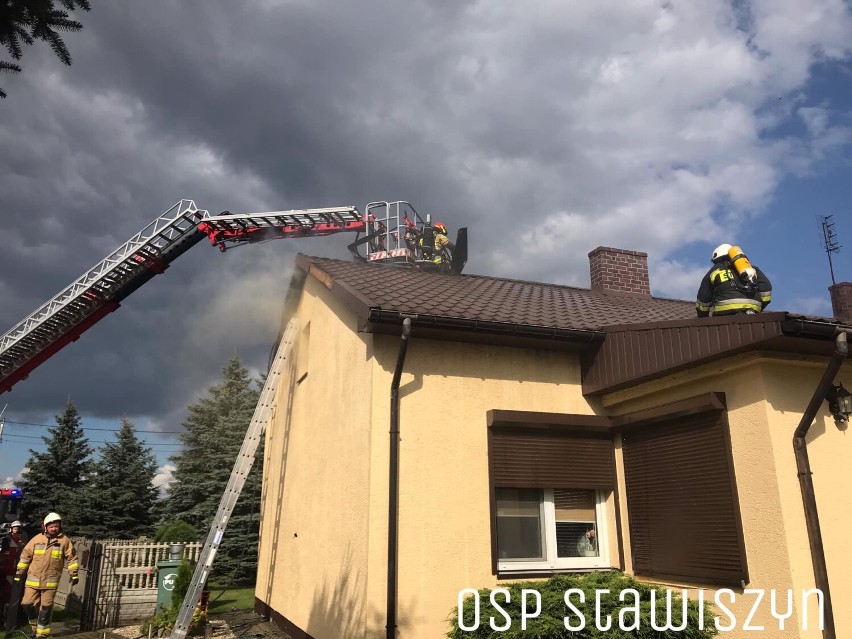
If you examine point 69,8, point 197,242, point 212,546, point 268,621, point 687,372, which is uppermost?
point 197,242

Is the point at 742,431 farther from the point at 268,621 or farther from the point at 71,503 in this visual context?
the point at 71,503

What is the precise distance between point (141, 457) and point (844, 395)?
24.4 metres

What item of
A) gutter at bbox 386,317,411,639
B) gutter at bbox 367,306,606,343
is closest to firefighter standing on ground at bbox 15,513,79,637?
gutter at bbox 386,317,411,639

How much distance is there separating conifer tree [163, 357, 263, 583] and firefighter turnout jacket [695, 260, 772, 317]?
15.2m

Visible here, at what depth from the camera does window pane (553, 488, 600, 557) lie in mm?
7438

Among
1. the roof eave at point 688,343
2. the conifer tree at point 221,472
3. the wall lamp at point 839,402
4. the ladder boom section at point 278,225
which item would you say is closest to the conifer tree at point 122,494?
the conifer tree at point 221,472

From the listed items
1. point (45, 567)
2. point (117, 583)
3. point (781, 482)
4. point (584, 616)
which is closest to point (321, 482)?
point (584, 616)

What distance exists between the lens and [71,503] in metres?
23.7

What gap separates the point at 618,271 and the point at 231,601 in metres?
11.1

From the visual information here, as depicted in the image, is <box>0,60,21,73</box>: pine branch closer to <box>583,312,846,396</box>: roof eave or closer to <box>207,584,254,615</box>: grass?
<box>583,312,846,396</box>: roof eave

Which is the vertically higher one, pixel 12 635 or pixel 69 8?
pixel 69 8

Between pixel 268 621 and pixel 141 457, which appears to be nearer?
pixel 268 621

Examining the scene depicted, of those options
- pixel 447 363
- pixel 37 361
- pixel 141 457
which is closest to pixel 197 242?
pixel 37 361

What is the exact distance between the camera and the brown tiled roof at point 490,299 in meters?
7.23
